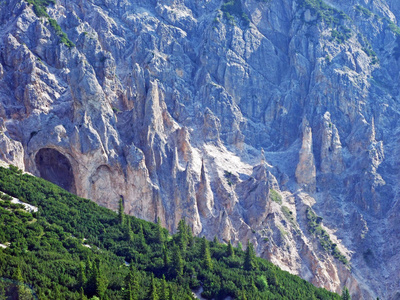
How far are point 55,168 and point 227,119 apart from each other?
113ft

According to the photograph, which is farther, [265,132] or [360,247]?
[265,132]

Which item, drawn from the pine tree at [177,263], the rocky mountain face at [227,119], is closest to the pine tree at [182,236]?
the pine tree at [177,263]

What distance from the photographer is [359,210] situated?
128m

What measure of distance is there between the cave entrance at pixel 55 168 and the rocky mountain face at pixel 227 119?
0.20 metres

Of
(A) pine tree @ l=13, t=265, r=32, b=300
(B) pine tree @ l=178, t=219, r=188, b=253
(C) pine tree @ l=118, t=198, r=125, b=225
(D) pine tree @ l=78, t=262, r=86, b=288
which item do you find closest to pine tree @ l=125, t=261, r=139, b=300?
(D) pine tree @ l=78, t=262, r=86, b=288

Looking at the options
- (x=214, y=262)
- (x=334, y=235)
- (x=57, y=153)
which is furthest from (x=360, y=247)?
(x=57, y=153)

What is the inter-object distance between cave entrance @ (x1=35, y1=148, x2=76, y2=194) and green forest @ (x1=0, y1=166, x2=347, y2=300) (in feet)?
27.9

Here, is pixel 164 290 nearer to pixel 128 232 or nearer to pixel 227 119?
pixel 128 232

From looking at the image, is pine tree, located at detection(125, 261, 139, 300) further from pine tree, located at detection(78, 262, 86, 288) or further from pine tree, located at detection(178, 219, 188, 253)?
pine tree, located at detection(178, 219, 188, 253)

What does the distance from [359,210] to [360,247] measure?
7.03 m

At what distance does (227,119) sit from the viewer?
133 metres

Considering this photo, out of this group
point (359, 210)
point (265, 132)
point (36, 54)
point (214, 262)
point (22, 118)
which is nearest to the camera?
point (214, 262)

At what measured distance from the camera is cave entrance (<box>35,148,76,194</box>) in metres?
109

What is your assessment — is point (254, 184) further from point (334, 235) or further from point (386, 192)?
point (386, 192)
